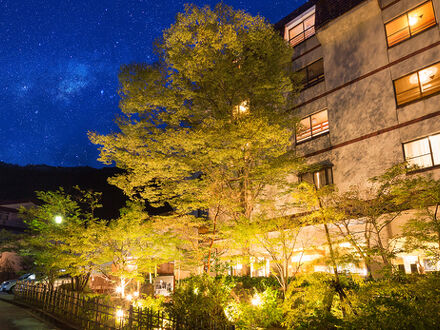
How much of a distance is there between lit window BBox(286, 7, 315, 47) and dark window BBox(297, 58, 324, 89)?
2359 millimetres

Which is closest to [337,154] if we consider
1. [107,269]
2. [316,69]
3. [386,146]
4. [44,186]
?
[386,146]

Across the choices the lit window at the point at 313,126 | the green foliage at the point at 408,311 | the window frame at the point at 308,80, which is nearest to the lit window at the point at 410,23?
the window frame at the point at 308,80

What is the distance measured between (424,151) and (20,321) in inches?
755

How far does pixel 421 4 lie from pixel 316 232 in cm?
1295

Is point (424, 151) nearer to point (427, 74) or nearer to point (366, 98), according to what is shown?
point (427, 74)

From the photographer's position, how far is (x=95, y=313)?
10.7 meters

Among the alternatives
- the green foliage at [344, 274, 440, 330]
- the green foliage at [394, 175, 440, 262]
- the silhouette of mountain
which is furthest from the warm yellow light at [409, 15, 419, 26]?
the silhouette of mountain

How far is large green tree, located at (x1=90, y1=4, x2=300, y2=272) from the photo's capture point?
14.2 metres

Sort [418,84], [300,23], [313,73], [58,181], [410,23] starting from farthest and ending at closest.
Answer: [58,181]
[300,23]
[313,73]
[410,23]
[418,84]

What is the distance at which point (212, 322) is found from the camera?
23.1 ft

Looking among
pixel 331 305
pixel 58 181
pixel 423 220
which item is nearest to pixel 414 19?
pixel 423 220

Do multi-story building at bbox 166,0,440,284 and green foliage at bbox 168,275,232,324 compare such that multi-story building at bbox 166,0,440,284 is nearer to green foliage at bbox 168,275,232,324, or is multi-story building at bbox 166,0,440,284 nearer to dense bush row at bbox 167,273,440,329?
dense bush row at bbox 167,273,440,329

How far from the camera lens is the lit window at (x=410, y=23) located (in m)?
15.0

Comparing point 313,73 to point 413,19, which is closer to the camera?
point 413,19
